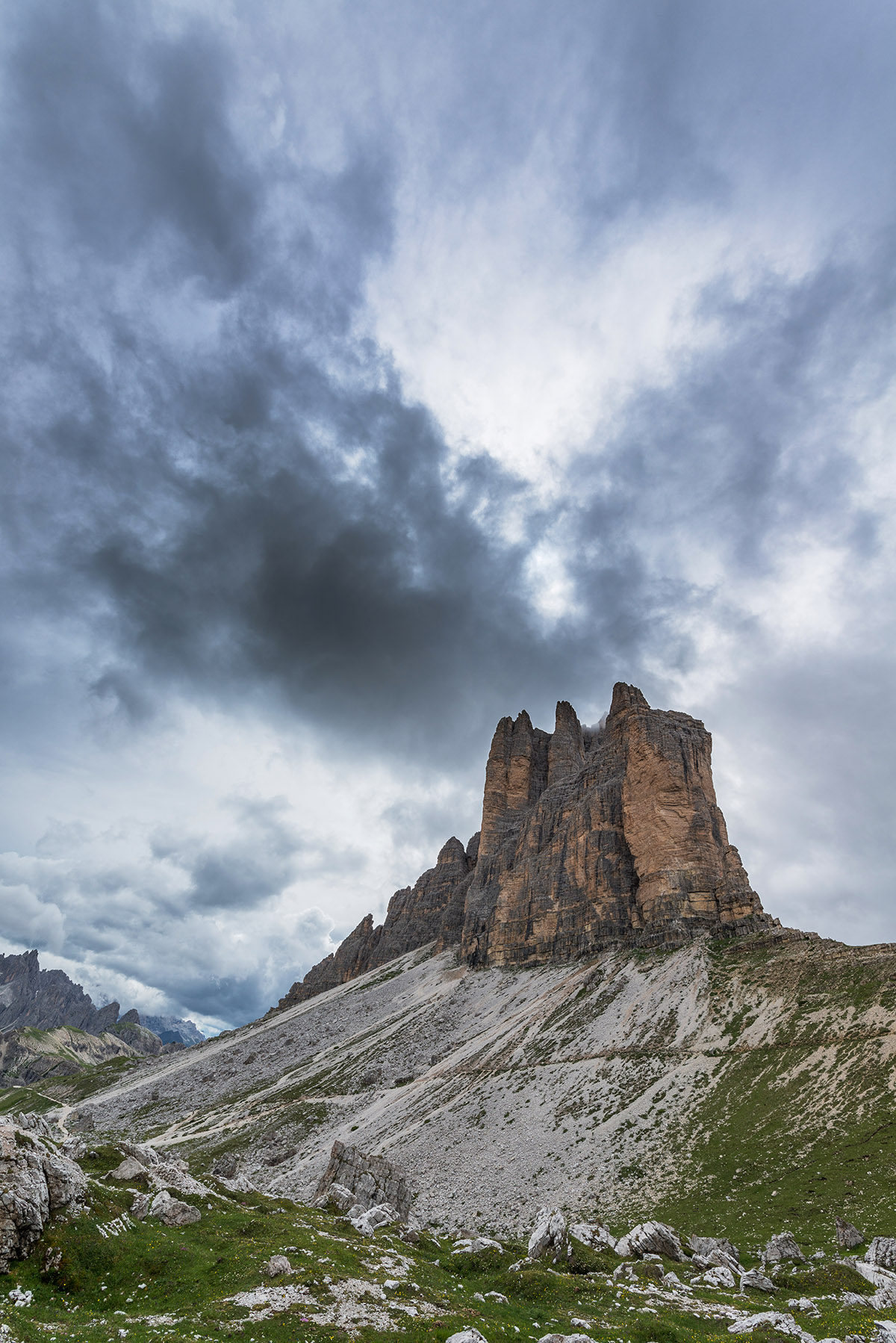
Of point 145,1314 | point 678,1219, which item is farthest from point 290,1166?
point 145,1314

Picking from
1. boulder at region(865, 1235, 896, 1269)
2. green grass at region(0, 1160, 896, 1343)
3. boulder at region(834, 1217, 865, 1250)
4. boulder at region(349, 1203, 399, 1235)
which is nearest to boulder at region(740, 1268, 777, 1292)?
green grass at region(0, 1160, 896, 1343)

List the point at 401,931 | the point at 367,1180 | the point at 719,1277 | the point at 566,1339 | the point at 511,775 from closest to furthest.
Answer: the point at 566,1339
the point at 719,1277
the point at 367,1180
the point at 511,775
the point at 401,931

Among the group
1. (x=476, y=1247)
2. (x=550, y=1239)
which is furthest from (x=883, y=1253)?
(x=476, y=1247)

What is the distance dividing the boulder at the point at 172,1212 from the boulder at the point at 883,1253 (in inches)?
1067

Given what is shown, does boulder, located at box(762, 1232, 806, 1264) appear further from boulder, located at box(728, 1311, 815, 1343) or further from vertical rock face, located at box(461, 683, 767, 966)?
vertical rock face, located at box(461, 683, 767, 966)

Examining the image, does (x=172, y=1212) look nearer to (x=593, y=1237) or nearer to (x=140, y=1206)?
(x=140, y=1206)

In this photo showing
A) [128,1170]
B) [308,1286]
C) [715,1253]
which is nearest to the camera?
[308,1286]

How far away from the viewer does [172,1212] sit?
25859mm

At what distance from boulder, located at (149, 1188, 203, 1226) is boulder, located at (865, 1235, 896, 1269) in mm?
27097

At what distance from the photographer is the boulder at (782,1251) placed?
1088 inches

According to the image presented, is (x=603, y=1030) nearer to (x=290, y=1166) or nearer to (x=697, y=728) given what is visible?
(x=290, y=1166)

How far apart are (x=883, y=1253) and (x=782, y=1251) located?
4580mm

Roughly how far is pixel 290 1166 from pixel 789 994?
175 ft

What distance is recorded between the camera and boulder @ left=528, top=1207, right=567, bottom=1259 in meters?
28.1
